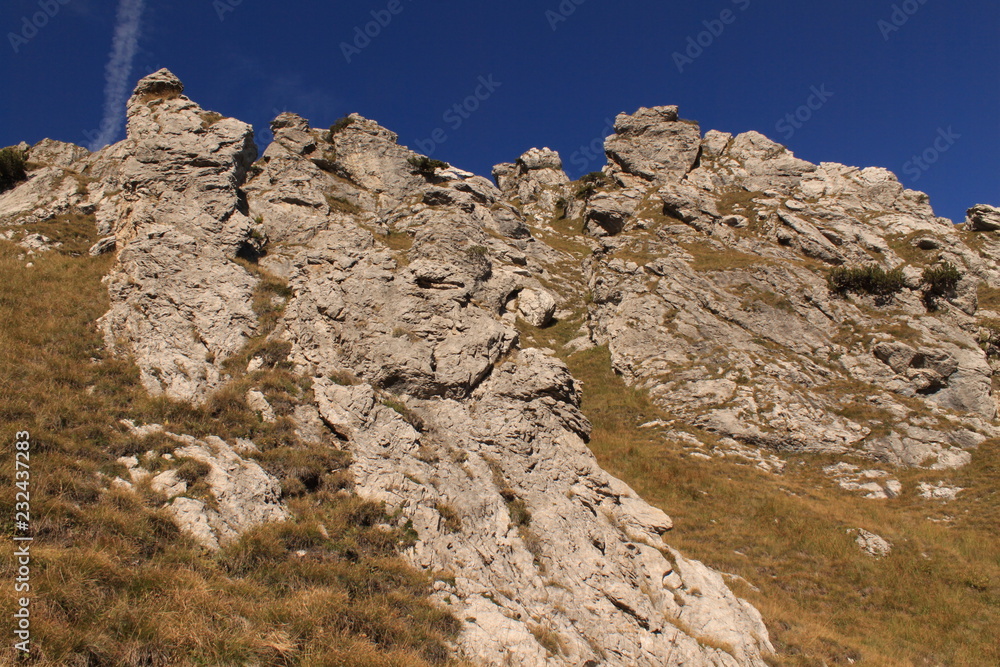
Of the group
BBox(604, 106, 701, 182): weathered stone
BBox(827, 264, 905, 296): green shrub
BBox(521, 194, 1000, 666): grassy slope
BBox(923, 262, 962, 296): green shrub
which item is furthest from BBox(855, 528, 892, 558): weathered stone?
BBox(604, 106, 701, 182): weathered stone

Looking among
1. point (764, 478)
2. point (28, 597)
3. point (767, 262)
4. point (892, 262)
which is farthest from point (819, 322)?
point (28, 597)

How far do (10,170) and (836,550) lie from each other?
4401cm

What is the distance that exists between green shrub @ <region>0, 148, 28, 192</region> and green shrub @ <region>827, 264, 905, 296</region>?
52.8 meters

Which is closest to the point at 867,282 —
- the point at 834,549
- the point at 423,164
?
the point at 834,549

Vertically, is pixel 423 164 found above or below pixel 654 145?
below

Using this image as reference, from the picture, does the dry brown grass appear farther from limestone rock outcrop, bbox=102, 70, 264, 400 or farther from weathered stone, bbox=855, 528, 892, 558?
limestone rock outcrop, bbox=102, 70, 264, 400

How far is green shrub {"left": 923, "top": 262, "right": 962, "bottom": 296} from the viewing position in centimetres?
3412

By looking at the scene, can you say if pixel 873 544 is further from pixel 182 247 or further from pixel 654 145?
pixel 654 145

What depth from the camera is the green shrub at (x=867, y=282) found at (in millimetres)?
34000

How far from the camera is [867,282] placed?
34156 mm

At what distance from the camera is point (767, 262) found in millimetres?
36406

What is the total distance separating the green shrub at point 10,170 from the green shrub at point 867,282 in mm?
52824

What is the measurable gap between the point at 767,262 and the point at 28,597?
137ft

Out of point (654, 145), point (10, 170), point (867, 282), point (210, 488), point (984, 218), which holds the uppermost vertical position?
point (654, 145)
